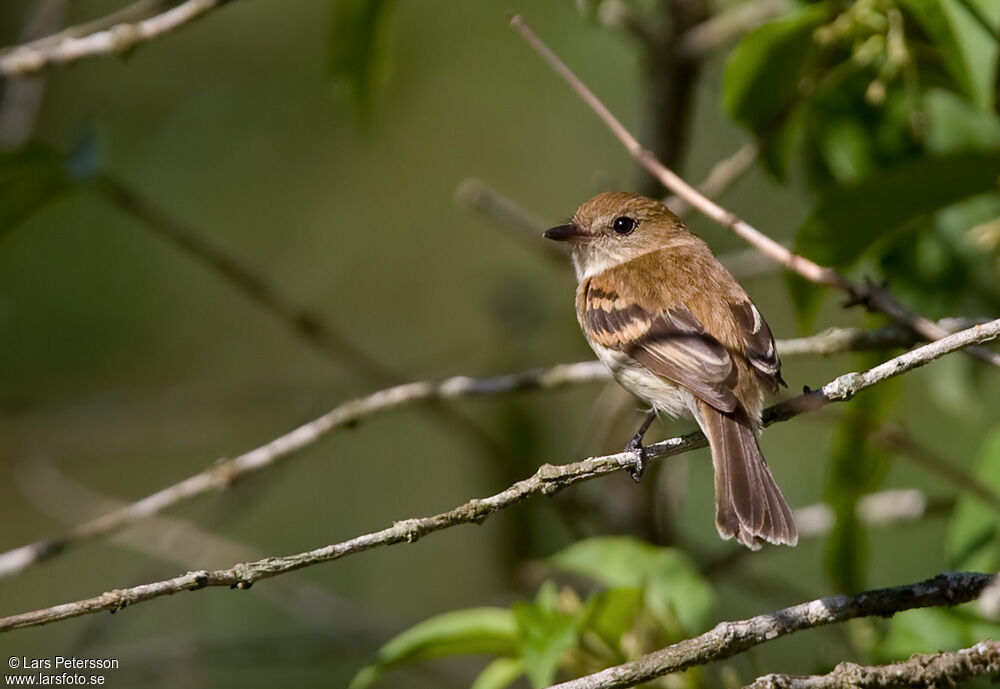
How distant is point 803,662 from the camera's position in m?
6.43

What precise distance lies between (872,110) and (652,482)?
1.68 metres

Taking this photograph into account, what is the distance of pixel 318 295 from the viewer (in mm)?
8453

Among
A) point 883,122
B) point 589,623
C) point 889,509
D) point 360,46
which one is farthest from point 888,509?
point 360,46

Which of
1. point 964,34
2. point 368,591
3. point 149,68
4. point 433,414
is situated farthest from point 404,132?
point 964,34

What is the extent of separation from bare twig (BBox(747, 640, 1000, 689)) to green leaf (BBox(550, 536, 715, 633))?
971 millimetres

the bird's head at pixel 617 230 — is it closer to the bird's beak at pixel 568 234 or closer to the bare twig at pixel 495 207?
the bird's beak at pixel 568 234

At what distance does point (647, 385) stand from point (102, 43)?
6.49 ft

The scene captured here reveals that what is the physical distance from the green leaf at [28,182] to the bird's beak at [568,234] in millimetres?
1719

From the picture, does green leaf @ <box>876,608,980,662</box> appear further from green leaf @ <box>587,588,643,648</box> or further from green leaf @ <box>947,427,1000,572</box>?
green leaf @ <box>587,588,643,648</box>

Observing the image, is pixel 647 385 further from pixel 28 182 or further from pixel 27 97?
pixel 27 97

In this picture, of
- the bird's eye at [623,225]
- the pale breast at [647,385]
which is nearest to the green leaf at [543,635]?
the pale breast at [647,385]

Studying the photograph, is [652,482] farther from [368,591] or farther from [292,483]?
[292,483]

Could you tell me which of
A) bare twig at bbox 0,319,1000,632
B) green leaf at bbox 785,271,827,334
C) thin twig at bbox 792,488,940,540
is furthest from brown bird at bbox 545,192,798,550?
thin twig at bbox 792,488,940,540

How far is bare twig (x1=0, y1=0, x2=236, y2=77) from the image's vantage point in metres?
3.32
